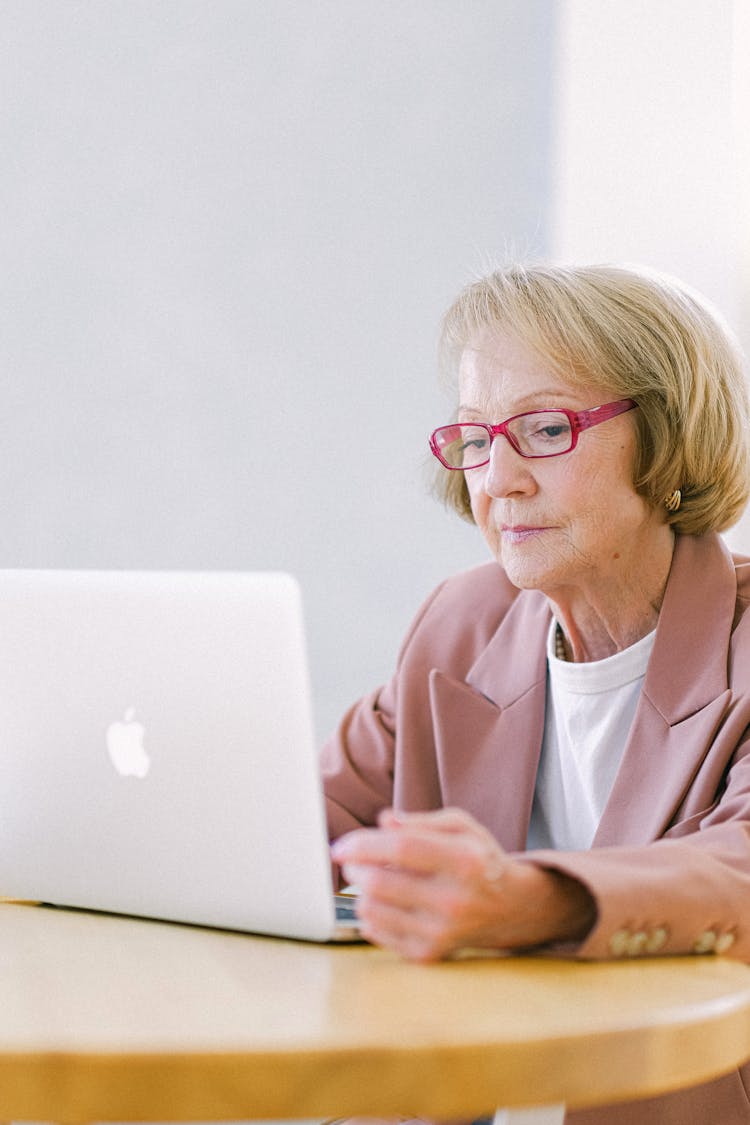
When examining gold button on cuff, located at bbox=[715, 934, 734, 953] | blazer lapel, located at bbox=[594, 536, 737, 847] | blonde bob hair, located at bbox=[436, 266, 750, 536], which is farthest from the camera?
blonde bob hair, located at bbox=[436, 266, 750, 536]

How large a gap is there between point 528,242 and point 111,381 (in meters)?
0.91

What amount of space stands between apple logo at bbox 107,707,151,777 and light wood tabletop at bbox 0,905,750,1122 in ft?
0.50

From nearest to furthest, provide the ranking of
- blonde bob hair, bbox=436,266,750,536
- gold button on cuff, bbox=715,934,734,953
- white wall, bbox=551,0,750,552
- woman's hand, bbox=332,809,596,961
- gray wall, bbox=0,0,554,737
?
woman's hand, bbox=332,809,596,961, gold button on cuff, bbox=715,934,734,953, blonde bob hair, bbox=436,266,750,536, gray wall, bbox=0,0,554,737, white wall, bbox=551,0,750,552

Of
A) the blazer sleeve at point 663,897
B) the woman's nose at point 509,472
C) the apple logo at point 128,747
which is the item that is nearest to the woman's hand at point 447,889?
the blazer sleeve at point 663,897

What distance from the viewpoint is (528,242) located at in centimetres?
277

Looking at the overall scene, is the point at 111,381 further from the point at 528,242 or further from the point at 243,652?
the point at 243,652

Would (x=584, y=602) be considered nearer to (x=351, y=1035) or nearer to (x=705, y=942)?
(x=705, y=942)

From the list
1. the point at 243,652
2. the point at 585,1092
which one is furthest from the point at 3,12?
the point at 585,1092

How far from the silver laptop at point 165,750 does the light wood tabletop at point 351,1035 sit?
88 millimetres

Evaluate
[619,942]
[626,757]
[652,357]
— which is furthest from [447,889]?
[652,357]

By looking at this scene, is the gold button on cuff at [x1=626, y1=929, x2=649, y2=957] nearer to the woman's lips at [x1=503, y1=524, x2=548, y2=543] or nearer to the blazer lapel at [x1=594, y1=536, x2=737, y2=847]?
the blazer lapel at [x1=594, y1=536, x2=737, y2=847]

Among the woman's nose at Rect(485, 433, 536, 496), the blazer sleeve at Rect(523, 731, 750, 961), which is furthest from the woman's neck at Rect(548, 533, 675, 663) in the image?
the blazer sleeve at Rect(523, 731, 750, 961)

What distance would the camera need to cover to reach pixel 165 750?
3.44ft

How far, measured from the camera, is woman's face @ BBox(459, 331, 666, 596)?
4.95ft
